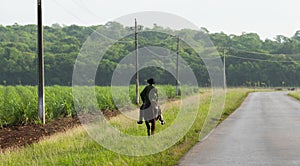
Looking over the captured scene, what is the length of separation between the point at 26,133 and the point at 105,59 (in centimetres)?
2838

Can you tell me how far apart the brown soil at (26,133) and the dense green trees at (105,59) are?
307 inches

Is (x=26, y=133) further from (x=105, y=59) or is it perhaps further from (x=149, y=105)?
(x=105, y=59)

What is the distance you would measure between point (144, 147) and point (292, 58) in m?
113

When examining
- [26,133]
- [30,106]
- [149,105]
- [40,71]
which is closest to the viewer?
[149,105]

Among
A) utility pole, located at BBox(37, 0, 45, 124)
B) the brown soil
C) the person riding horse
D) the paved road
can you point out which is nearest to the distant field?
the brown soil

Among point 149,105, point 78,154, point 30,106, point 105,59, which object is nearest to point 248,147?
point 149,105

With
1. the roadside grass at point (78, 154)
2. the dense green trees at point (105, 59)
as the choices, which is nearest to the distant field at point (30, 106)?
the dense green trees at point (105, 59)

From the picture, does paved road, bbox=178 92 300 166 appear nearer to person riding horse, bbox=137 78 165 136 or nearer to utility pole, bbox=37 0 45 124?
person riding horse, bbox=137 78 165 136

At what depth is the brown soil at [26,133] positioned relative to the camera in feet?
47.0

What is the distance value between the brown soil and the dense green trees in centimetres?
779

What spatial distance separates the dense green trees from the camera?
40.7 meters

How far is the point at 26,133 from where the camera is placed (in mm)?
16359

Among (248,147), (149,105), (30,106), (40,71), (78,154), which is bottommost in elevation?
(248,147)

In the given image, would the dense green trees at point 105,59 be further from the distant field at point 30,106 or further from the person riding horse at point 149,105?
the person riding horse at point 149,105
